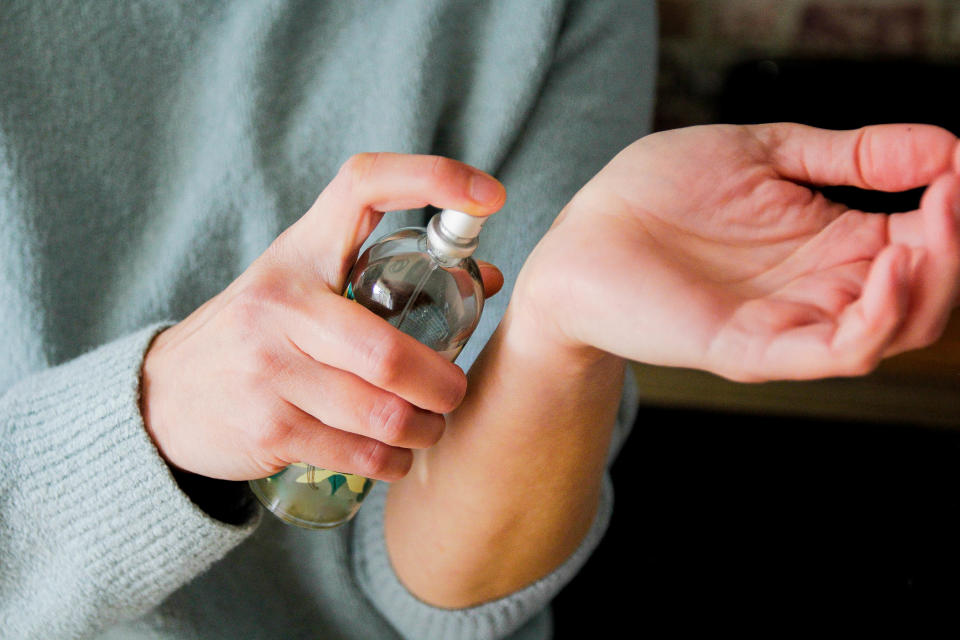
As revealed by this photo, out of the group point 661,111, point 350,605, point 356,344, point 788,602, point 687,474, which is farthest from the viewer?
point 661,111

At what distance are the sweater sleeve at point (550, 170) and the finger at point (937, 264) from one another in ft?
1.12

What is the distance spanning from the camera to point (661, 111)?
1.70m

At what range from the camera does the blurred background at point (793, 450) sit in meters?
1.14

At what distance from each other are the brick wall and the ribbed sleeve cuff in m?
1.24

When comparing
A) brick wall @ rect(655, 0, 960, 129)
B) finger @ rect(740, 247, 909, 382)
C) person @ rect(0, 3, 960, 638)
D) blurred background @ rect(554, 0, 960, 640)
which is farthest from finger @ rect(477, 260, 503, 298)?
brick wall @ rect(655, 0, 960, 129)

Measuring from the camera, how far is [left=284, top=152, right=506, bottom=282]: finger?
0.41 meters

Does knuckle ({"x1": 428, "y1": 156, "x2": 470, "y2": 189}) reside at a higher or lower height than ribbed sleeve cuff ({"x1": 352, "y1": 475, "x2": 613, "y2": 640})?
higher

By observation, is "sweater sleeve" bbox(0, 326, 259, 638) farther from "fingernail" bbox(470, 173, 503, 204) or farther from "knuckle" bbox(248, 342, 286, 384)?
"fingernail" bbox(470, 173, 503, 204)

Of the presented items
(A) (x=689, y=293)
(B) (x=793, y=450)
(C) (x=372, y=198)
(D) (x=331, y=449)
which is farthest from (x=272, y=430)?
(B) (x=793, y=450)

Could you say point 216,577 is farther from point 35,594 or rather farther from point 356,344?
point 356,344

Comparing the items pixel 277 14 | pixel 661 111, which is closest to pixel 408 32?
pixel 277 14

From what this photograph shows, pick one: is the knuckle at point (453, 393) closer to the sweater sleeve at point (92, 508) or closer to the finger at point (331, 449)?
the finger at point (331, 449)

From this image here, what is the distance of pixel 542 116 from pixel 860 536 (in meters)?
0.97

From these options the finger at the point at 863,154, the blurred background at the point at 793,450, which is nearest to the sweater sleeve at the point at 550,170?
the finger at the point at 863,154
